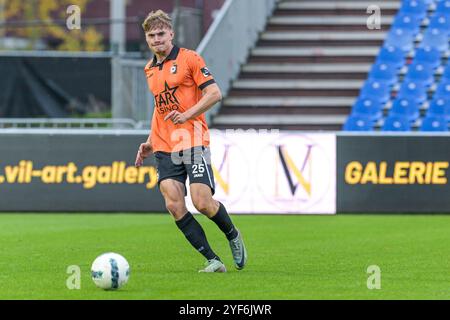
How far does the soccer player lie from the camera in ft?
34.0

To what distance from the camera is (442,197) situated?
19125mm

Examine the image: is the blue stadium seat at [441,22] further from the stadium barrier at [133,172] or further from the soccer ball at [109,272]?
the soccer ball at [109,272]

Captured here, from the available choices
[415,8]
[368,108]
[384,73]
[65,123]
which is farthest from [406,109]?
[65,123]

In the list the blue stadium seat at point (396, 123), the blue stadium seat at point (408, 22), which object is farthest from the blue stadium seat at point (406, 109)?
the blue stadium seat at point (408, 22)

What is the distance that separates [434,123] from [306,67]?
4.24m

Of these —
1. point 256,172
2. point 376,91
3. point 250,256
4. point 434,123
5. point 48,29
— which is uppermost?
point 48,29

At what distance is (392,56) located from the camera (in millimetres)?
24891

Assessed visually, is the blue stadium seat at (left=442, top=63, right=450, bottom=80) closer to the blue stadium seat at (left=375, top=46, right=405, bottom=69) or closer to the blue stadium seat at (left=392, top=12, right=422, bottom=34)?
the blue stadium seat at (left=375, top=46, right=405, bottom=69)

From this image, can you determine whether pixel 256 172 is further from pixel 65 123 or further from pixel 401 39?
pixel 401 39

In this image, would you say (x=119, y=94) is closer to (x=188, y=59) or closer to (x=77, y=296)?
(x=188, y=59)

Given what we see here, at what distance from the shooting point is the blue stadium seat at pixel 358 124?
911 inches

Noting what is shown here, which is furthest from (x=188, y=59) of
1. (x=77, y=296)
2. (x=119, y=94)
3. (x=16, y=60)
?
(x=16, y=60)

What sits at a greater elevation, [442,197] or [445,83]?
[445,83]
